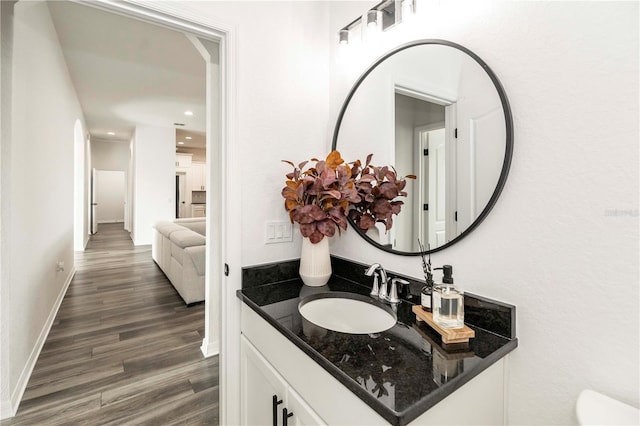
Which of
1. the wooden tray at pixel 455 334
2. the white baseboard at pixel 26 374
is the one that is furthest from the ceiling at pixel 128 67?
the wooden tray at pixel 455 334

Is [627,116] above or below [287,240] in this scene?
above

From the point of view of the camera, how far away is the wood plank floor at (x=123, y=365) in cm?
165

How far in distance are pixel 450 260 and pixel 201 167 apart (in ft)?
34.6

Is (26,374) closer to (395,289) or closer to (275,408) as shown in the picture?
(275,408)

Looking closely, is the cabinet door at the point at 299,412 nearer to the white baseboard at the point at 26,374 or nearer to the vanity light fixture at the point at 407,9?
the vanity light fixture at the point at 407,9

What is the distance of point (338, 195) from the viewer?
48.5 inches

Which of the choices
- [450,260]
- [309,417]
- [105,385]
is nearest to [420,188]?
[450,260]

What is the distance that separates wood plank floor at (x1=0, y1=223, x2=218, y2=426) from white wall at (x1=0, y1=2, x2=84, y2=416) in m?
0.15

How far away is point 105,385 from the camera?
1877 millimetres

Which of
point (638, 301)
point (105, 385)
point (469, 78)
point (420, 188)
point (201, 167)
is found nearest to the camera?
point (638, 301)

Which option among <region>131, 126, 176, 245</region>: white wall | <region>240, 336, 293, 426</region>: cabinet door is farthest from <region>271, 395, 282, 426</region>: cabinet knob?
<region>131, 126, 176, 245</region>: white wall

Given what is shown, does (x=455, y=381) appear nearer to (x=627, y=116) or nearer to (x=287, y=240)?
(x=627, y=116)

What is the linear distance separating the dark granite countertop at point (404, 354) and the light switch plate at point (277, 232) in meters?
0.40

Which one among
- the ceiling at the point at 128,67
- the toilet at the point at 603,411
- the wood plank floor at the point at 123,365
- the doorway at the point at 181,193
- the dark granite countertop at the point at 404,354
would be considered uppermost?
the ceiling at the point at 128,67
